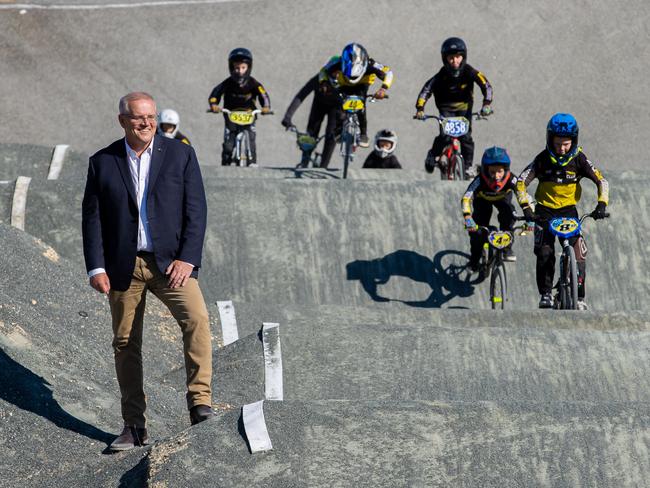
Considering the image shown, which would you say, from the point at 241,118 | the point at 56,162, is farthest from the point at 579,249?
the point at 56,162

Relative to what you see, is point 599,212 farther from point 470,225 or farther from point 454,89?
point 454,89

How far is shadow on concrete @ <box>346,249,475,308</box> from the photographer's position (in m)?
13.8

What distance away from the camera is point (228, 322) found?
11695 mm

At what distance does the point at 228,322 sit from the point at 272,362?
192 cm

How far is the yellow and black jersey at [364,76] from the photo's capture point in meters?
16.8

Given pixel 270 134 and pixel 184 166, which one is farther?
pixel 270 134

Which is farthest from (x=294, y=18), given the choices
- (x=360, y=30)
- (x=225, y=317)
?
(x=225, y=317)

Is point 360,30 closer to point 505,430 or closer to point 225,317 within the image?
point 225,317

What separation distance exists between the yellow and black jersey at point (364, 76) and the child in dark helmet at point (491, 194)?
12.7 ft

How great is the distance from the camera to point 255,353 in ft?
32.9

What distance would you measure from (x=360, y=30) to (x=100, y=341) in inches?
637

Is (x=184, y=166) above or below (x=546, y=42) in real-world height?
below

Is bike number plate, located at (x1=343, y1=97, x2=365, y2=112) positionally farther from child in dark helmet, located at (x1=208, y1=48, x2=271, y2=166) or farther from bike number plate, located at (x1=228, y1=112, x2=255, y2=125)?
bike number plate, located at (x1=228, y1=112, x2=255, y2=125)

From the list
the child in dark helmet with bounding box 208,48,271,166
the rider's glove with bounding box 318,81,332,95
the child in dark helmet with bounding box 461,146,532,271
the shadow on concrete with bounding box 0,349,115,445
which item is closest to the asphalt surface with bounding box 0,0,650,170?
the child in dark helmet with bounding box 208,48,271,166
